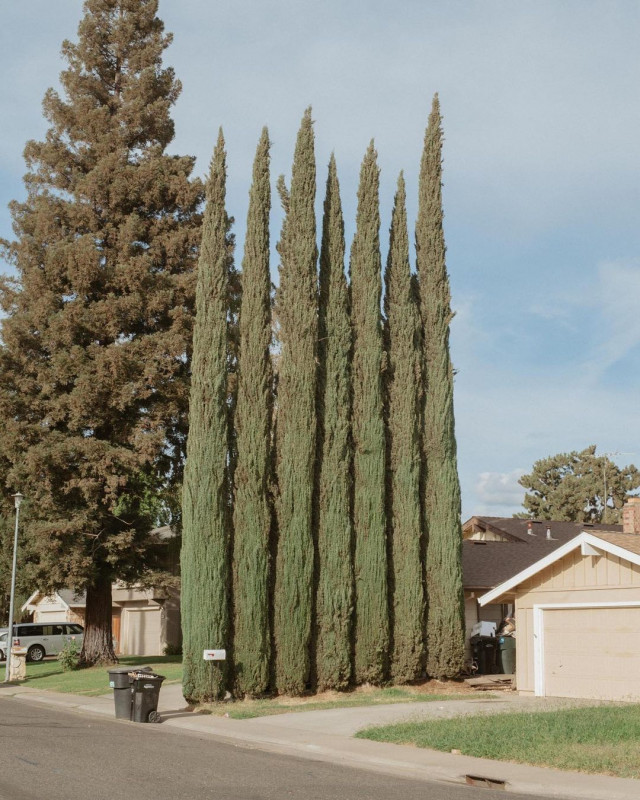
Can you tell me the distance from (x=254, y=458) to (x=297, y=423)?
1.40m

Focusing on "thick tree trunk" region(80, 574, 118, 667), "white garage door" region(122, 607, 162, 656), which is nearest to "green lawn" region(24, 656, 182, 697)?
"thick tree trunk" region(80, 574, 118, 667)

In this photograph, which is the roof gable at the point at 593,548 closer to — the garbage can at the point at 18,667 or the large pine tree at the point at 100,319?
the large pine tree at the point at 100,319

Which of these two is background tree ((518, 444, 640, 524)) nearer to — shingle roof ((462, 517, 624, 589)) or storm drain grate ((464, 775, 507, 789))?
shingle roof ((462, 517, 624, 589))

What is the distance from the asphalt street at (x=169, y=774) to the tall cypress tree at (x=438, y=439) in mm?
9486

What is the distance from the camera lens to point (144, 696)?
17578mm

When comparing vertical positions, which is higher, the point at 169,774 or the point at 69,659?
the point at 169,774

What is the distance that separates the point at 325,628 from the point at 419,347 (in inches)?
307

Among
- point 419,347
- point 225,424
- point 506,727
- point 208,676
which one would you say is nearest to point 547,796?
point 506,727

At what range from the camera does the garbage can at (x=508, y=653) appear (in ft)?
87.8

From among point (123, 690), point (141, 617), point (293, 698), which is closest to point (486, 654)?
point (293, 698)

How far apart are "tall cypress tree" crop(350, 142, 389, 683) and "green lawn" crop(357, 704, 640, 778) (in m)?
6.06

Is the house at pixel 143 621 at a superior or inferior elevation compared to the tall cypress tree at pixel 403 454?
inferior

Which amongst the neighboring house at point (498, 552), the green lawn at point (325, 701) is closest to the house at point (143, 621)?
the neighboring house at point (498, 552)

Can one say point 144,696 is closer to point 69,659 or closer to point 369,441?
point 369,441
